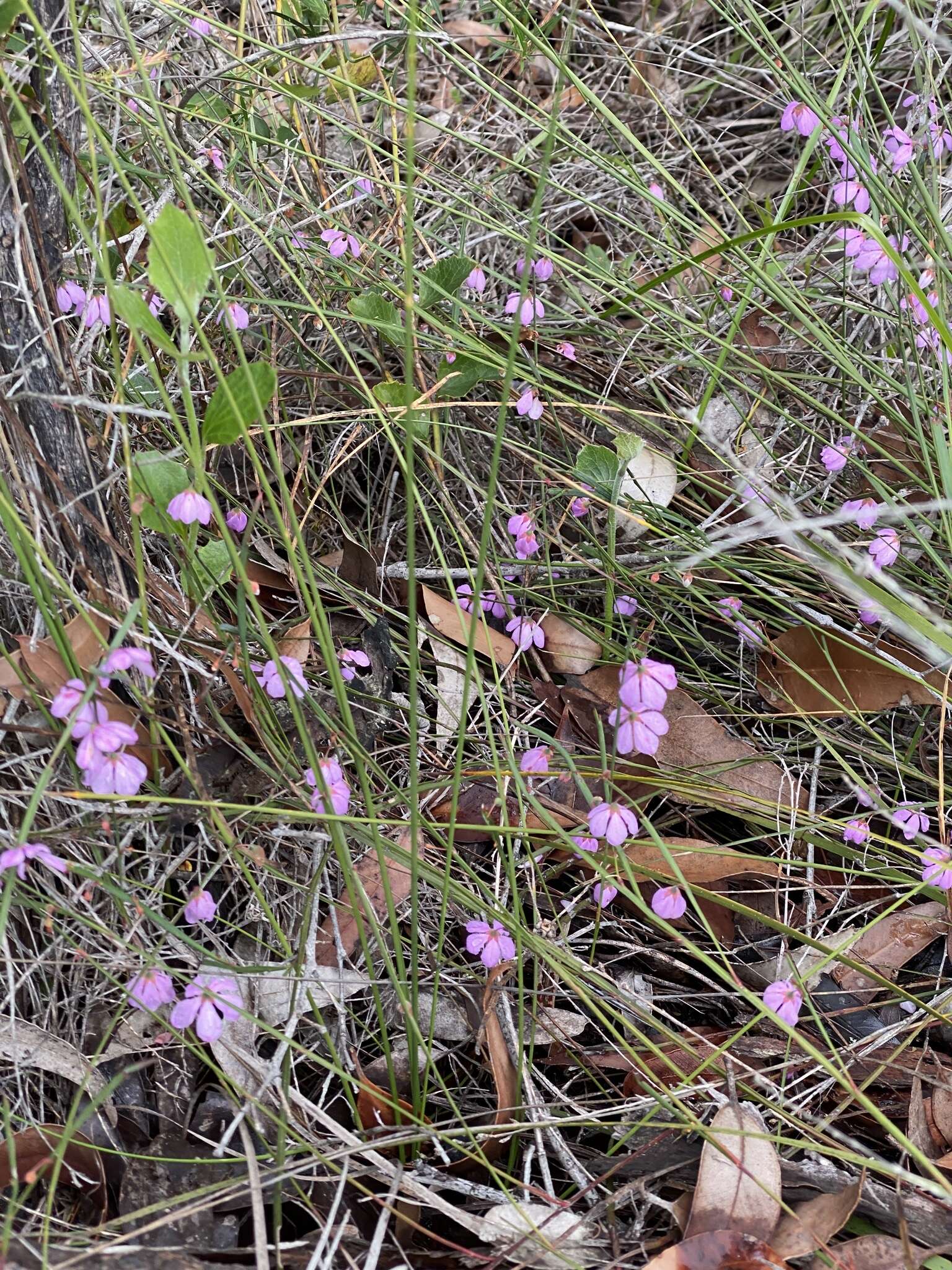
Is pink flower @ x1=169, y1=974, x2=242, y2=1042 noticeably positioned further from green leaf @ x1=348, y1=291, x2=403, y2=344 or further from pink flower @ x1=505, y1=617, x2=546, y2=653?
green leaf @ x1=348, y1=291, x2=403, y2=344

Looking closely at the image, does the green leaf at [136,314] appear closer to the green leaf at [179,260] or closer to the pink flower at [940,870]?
the green leaf at [179,260]

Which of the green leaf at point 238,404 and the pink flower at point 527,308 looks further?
the pink flower at point 527,308

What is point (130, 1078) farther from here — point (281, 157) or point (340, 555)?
point (281, 157)

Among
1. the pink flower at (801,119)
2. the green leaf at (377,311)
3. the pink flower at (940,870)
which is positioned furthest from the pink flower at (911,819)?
the pink flower at (801,119)

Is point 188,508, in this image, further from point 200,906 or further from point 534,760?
point 534,760

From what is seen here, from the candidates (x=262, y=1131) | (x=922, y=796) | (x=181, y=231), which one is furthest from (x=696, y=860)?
(x=181, y=231)

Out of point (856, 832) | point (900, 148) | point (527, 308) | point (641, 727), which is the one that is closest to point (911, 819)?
point (856, 832)
